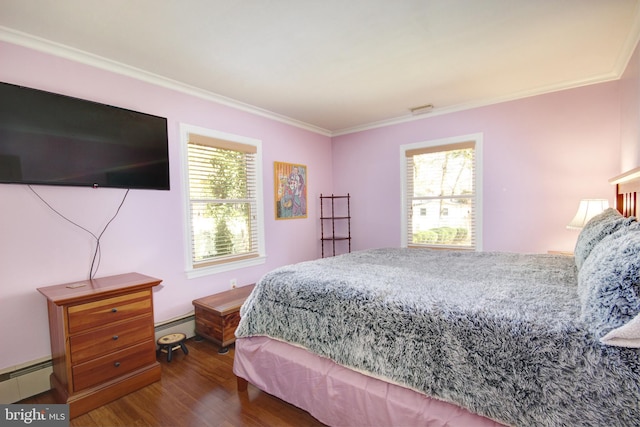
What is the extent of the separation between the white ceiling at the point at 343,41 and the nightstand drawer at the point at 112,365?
2216 mm

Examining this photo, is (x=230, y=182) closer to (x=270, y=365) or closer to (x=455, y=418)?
(x=270, y=365)

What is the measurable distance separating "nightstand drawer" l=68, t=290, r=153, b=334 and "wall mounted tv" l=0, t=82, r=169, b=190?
92 centimetres

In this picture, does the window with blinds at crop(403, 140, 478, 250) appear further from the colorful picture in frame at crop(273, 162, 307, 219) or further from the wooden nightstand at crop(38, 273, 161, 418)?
the wooden nightstand at crop(38, 273, 161, 418)

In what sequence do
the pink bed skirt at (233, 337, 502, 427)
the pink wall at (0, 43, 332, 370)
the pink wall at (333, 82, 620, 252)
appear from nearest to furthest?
the pink bed skirt at (233, 337, 502, 427)
the pink wall at (0, 43, 332, 370)
the pink wall at (333, 82, 620, 252)

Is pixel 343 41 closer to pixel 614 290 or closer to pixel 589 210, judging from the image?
pixel 614 290

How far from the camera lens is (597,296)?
1055 mm

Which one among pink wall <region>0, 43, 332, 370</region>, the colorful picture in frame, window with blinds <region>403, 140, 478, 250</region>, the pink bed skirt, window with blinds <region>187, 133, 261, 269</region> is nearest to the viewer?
the pink bed skirt

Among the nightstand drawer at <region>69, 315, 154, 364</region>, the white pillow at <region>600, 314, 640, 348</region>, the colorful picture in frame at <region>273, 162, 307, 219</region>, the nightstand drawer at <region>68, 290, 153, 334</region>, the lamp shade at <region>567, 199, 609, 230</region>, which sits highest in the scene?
the colorful picture in frame at <region>273, 162, 307, 219</region>

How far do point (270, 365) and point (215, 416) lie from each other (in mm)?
442

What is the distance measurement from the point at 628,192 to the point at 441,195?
69.0 inches

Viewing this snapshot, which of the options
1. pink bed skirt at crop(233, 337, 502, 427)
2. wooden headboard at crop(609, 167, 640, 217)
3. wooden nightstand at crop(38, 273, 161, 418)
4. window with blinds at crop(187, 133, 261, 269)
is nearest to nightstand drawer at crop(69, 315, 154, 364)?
wooden nightstand at crop(38, 273, 161, 418)

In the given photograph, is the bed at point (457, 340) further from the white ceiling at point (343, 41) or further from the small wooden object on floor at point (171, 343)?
the white ceiling at point (343, 41)

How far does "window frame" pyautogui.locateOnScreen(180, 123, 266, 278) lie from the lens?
2904mm

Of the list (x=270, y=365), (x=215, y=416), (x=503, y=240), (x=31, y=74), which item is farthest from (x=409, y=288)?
(x=31, y=74)
